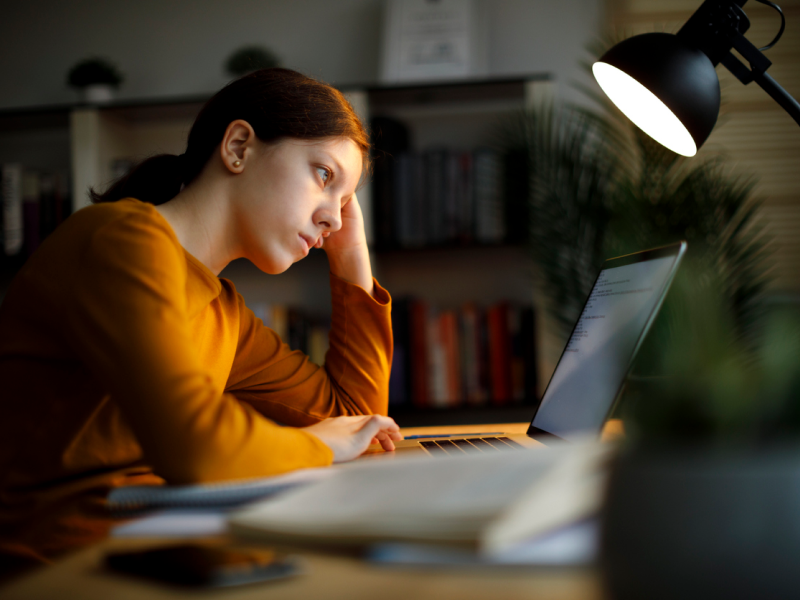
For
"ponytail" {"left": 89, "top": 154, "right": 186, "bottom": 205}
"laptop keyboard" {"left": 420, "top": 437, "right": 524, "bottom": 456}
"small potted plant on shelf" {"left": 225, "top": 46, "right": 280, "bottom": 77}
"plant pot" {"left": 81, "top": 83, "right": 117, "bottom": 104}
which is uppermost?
"small potted plant on shelf" {"left": 225, "top": 46, "right": 280, "bottom": 77}

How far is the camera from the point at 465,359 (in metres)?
2.04

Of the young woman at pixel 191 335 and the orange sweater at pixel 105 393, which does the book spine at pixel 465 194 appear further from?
the orange sweater at pixel 105 393

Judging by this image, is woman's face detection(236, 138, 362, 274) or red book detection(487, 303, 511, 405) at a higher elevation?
woman's face detection(236, 138, 362, 274)

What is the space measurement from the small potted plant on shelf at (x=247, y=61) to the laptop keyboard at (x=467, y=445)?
1.72 meters

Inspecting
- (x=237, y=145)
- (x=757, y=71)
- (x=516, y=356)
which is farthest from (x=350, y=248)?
(x=516, y=356)

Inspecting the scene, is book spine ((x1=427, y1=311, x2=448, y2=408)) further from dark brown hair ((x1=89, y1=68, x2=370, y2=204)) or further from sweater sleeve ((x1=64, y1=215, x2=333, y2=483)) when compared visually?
sweater sleeve ((x1=64, y1=215, x2=333, y2=483))

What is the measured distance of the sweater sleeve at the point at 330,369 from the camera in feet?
3.73

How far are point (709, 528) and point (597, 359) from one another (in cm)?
66

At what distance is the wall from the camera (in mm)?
2264

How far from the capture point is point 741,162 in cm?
216

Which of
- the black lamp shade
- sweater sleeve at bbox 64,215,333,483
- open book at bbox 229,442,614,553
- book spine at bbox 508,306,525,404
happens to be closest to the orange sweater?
sweater sleeve at bbox 64,215,333,483

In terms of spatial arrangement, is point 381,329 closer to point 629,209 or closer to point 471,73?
point 629,209

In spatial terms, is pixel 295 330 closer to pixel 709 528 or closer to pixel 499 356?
pixel 499 356

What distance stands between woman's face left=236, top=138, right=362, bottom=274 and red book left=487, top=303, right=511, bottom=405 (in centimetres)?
110
